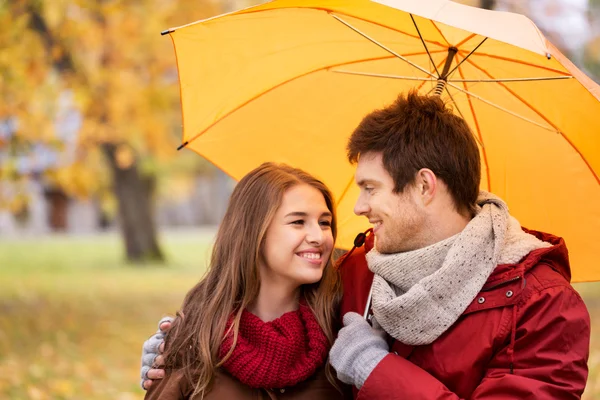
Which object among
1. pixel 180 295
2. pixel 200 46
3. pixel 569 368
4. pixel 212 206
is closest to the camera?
pixel 569 368

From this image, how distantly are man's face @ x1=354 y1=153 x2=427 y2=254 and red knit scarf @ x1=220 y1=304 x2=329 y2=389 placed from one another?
0.50 meters

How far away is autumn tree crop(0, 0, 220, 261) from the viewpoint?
31.4ft

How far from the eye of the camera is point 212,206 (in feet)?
156

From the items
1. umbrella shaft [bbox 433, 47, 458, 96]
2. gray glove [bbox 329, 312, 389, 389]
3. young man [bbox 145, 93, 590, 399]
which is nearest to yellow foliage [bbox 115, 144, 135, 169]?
umbrella shaft [bbox 433, 47, 458, 96]

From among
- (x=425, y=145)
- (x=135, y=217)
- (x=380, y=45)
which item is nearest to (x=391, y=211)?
(x=425, y=145)

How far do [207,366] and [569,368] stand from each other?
54.1 inches

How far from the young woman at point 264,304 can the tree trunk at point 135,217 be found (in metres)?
16.3

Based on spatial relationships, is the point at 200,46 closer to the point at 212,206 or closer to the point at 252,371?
the point at 252,371

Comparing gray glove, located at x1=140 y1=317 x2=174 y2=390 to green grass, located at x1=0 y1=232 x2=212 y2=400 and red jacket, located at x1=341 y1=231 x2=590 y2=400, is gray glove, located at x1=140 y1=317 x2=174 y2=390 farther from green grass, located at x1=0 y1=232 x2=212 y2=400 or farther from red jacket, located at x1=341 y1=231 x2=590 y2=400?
green grass, located at x1=0 y1=232 x2=212 y2=400

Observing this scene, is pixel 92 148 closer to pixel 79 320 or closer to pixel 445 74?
pixel 79 320

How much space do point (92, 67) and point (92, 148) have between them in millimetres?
2395

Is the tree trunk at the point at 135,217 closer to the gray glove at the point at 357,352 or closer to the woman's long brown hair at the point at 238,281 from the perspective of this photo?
the woman's long brown hair at the point at 238,281

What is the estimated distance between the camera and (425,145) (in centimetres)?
308

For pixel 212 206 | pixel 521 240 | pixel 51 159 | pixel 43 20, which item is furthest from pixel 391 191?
pixel 212 206
